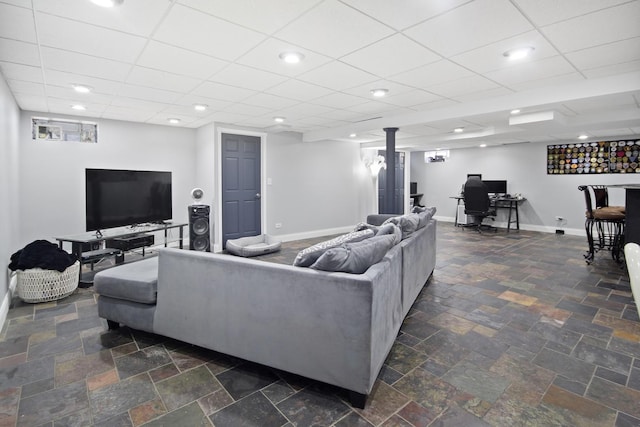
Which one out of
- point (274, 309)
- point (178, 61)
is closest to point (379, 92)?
point (178, 61)

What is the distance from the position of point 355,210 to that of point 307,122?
321cm

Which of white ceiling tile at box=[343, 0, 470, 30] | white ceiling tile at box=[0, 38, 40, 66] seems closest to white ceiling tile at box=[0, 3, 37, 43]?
white ceiling tile at box=[0, 38, 40, 66]

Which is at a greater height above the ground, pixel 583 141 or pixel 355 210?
pixel 583 141

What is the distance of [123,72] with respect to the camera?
311 centimetres

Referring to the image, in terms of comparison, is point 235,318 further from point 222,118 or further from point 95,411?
point 222,118

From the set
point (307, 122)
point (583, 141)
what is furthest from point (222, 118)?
point (583, 141)

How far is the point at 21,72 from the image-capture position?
309 centimetres

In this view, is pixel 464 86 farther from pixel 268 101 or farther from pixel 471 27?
pixel 268 101

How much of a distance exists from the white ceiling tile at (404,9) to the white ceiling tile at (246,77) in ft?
4.51

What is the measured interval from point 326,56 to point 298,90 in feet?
3.41

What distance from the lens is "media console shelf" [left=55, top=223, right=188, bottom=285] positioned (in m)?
3.95

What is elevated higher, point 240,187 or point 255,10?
point 255,10

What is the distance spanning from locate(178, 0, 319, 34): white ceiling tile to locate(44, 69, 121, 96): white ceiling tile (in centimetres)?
201

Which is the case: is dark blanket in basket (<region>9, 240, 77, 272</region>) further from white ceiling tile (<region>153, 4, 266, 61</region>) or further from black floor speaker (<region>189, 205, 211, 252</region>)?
white ceiling tile (<region>153, 4, 266, 61</region>)
